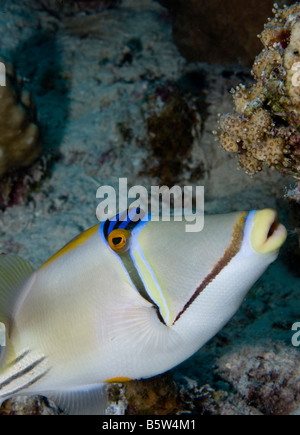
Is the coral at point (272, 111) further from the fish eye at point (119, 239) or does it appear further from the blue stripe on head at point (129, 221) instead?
the fish eye at point (119, 239)

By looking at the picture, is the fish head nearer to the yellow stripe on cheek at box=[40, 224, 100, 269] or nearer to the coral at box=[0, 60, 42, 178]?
the yellow stripe on cheek at box=[40, 224, 100, 269]

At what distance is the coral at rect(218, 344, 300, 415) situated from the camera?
217cm

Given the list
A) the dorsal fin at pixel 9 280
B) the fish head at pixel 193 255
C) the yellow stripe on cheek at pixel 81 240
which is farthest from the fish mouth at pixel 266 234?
the dorsal fin at pixel 9 280

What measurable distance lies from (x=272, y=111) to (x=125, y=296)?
1.39 metres

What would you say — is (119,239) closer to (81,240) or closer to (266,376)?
(81,240)

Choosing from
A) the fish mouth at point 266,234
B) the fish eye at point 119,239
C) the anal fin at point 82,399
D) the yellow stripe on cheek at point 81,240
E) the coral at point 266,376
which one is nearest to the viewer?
the fish mouth at point 266,234

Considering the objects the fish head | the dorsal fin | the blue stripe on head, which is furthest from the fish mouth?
the dorsal fin

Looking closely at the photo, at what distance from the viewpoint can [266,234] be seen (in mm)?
1227

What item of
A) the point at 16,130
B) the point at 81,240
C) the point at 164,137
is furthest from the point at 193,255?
the point at 164,137

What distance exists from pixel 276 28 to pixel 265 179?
8.95ft

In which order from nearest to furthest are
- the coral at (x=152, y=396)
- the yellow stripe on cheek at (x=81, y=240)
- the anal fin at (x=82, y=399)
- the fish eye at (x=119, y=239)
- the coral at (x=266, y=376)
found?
the fish eye at (x=119, y=239) < the yellow stripe on cheek at (x=81, y=240) < the anal fin at (x=82, y=399) < the coral at (x=152, y=396) < the coral at (x=266, y=376)

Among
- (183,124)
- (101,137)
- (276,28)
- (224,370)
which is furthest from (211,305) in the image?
(101,137)

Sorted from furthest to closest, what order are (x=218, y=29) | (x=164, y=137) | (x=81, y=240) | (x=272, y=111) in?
(x=218, y=29) < (x=164, y=137) < (x=272, y=111) < (x=81, y=240)

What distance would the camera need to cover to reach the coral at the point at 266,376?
2168 millimetres
